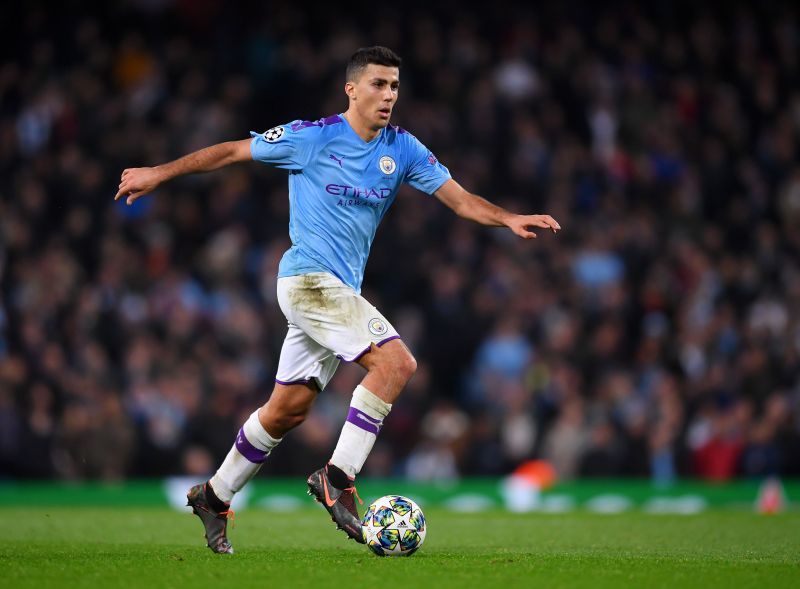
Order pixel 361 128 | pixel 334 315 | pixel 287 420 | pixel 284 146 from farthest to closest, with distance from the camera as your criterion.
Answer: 1. pixel 287 420
2. pixel 361 128
3. pixel 284 146
4. pixel 334 315

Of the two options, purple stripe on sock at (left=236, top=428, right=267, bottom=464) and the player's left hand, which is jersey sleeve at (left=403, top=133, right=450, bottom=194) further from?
purple stripe on sock at (left=236, top=428, right=267, bottom=464)

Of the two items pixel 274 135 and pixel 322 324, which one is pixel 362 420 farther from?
pixel 274 135

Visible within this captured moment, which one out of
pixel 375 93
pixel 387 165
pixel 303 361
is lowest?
pixel 303 361

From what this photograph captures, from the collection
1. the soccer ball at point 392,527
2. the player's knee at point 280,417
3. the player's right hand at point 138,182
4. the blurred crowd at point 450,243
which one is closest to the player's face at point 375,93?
the player's right hand at point 138,182

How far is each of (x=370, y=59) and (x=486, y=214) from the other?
1123 mm

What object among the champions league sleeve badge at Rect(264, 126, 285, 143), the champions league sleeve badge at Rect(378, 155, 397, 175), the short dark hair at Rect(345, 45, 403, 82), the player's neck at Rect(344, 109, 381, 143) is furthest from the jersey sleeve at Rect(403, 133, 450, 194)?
the champions league sleeve badge at Rect(264, 126, 285, 143)

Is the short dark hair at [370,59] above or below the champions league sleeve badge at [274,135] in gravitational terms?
above

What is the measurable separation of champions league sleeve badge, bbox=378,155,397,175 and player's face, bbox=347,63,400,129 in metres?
0.20

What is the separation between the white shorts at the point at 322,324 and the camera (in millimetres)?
7305

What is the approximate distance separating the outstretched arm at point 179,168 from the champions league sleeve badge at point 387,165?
76 centimetres

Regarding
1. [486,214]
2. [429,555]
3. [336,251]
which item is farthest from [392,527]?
[486,214]

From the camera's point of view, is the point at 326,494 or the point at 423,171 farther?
the point at 423,171

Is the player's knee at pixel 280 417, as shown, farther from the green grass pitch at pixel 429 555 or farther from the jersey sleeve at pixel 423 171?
the jersey sleeve at pixel 423 171

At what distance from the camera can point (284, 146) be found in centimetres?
756
